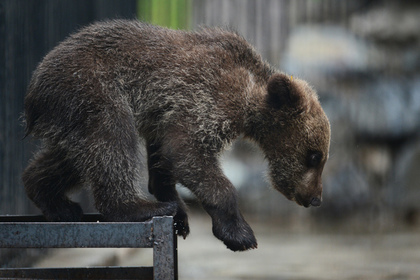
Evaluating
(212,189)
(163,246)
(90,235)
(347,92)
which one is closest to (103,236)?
(90,235)

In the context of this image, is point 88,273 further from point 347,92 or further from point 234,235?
point 347,92

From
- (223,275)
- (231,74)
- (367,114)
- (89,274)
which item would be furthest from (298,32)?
(89,274)

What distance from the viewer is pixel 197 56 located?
4473 mm

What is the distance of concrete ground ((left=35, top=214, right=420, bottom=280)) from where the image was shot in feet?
25.2

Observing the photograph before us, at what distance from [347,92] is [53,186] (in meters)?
7.84

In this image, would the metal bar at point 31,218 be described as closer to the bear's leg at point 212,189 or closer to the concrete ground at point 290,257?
the bear's leg at point 212,189

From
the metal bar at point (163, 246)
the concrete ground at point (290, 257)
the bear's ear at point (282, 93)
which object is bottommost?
the concrete ground at point (290, 257)

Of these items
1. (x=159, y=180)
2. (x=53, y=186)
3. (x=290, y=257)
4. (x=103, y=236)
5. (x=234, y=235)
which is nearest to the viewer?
(x=103, y=236)

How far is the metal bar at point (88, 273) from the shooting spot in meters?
4.09

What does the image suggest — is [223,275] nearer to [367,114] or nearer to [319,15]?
[367,114]

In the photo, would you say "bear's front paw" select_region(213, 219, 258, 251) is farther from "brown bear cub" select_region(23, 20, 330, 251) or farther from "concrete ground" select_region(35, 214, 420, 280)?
"concrete ground" select_region(35, 214, 420, 280)

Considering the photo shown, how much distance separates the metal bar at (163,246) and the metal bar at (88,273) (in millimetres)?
577

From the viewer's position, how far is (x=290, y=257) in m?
8.86

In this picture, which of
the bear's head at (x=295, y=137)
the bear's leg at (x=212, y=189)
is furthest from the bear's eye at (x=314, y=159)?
the bear's leg at (x=212, y=189)
